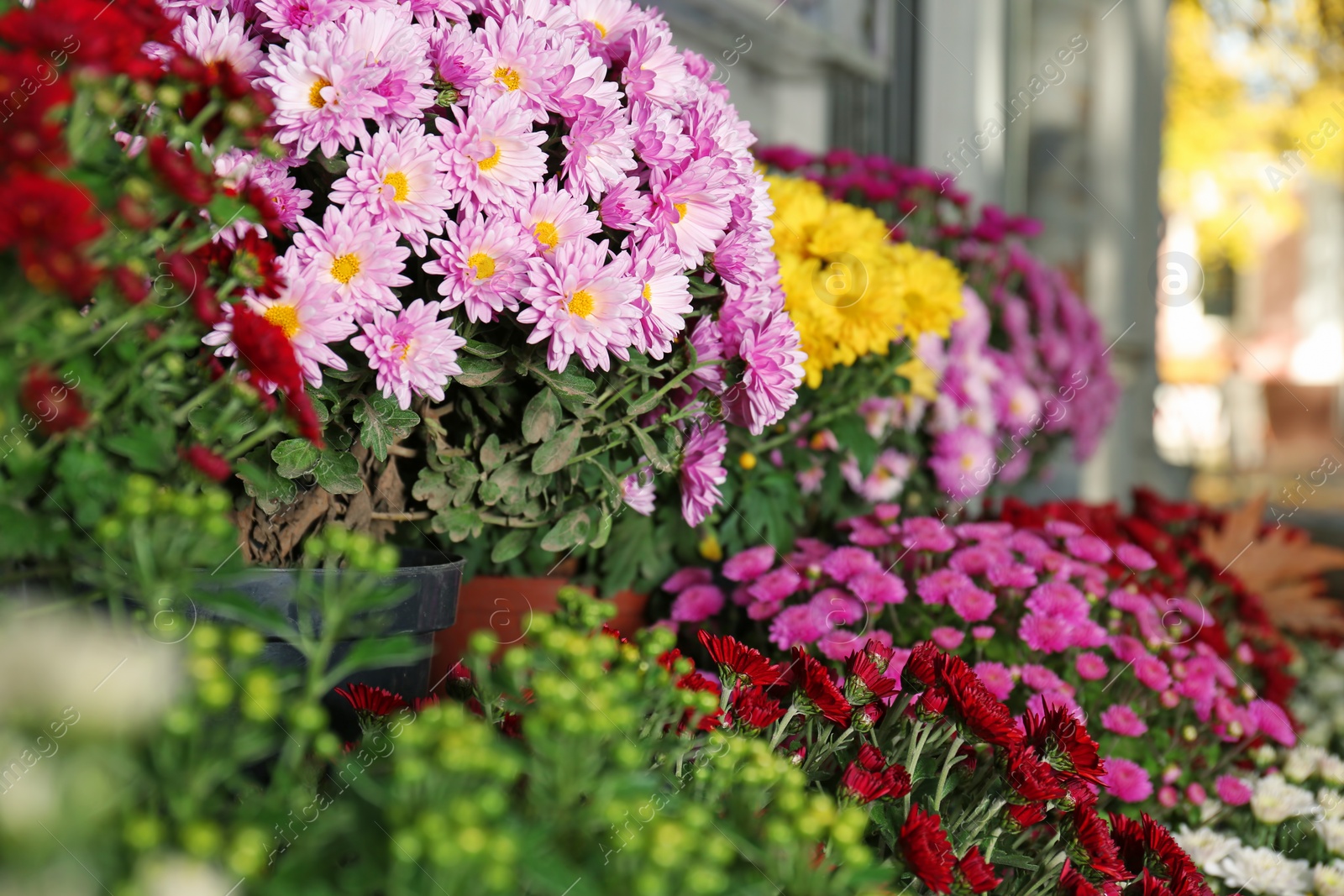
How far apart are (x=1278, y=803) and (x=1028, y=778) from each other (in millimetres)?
781

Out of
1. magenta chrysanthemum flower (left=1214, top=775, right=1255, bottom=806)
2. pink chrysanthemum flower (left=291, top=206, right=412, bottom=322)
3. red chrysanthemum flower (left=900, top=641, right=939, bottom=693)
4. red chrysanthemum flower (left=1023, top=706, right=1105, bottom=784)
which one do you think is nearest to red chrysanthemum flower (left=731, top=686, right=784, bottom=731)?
red chrysanthemum flower (left=900, top=641, right=939, bottom=693)

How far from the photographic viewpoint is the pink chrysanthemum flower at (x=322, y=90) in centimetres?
90

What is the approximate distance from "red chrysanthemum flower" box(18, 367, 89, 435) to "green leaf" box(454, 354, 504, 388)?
1.36 feet

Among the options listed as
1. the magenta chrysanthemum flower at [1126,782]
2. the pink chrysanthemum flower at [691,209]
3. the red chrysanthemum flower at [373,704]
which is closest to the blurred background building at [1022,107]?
Result: the pink chrysanthemum flower at [691,209]

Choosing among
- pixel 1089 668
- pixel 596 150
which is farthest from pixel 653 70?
pixel 1089 668

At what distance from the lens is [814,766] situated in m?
0.98

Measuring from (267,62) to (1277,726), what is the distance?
157cm

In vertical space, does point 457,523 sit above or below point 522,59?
below

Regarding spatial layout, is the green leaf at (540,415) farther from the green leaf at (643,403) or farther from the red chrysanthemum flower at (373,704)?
the red chrysanthemum flower at (373,704)

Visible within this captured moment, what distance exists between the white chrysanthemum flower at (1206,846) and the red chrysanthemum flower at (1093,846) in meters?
0.48

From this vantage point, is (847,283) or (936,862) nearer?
(936,862)

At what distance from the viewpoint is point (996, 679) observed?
1.29 m

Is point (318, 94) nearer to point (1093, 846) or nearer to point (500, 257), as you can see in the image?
point (500, 257)

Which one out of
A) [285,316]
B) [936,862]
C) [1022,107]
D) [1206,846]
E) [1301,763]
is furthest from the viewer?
[1022,107]
